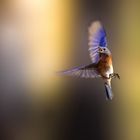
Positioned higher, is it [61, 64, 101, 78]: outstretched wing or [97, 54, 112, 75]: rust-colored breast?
[97, 54, 112, 75]: rust-colored breast

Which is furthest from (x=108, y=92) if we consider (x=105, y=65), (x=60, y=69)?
(x=60, y=69)

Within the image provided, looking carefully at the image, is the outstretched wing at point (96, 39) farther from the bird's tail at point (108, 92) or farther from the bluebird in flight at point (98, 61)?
the bird's tail at point (108, 92)

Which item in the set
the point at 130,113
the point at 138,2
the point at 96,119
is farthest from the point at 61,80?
the point at 138,2

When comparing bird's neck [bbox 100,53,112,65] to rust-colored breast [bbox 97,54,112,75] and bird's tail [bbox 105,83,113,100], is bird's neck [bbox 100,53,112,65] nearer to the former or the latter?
rust-colored breast [bbox 97,54,112,75]

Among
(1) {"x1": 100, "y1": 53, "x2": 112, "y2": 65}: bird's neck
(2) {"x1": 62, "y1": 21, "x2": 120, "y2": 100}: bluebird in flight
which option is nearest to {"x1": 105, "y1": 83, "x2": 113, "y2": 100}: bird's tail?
(2) {"x1": 62, "y1": 21, "x2": 120, "y2": 100}: bluebird in flight

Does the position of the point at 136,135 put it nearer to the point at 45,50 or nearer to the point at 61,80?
the point at 61,80

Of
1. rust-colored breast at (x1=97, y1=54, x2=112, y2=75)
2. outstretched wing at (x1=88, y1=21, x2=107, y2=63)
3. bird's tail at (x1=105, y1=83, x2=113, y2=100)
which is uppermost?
outstretched wing at (x1=88, y1=21, x2=107, y2=63)

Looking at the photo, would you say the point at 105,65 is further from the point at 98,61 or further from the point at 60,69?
the point at 60,69
